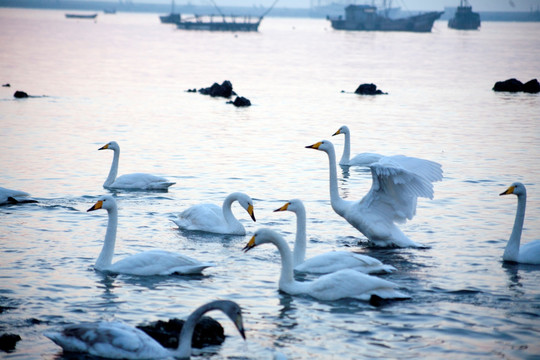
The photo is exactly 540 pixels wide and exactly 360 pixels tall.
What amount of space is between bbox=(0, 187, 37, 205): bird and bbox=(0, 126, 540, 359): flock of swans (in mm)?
16

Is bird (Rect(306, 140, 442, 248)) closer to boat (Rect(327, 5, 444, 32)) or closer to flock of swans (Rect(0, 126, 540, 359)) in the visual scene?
flock of swans (Rect(0, 126, 540, 359))

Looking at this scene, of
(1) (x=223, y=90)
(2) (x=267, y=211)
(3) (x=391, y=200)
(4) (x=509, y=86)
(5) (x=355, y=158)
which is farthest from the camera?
(4) (x=509, y=86)

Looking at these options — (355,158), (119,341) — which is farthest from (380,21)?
(119,341)

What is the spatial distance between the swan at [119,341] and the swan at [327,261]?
3.07m

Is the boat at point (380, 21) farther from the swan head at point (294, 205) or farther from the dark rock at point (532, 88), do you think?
the swan head at point (294, 205)

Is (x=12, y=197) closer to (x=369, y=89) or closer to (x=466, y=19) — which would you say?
(x=369, y=89)

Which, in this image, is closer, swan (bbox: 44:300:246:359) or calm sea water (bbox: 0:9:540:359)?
swan (bbox: 44:300:246:359)

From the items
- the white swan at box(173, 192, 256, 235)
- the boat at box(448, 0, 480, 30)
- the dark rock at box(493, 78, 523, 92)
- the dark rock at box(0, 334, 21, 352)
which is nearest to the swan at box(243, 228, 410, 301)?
the dark rock at box(0, 334, 21, 352)

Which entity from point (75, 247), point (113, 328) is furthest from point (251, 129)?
point (113, 328)

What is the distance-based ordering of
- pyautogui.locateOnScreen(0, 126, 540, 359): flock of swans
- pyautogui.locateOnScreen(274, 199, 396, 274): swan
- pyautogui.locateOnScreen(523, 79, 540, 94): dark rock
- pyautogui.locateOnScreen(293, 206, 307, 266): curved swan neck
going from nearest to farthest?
pyautogui.locateOnScreen(0, 126, 540, 359): flock of swans
pyautogui.locateOnScreen(274, 199, 396, 274): swan
pyautogui.locateOnScreen(293, 206, 307, 266): curved swan neck
pyautogui.locateOnScreen(523, 79, 540, 94): dark rock

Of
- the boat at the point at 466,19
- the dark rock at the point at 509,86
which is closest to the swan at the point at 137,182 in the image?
the dark rock at the point at 509,86

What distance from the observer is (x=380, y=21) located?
458ft

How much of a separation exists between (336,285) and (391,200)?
297cm

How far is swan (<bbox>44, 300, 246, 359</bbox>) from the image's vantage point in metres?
7.22
